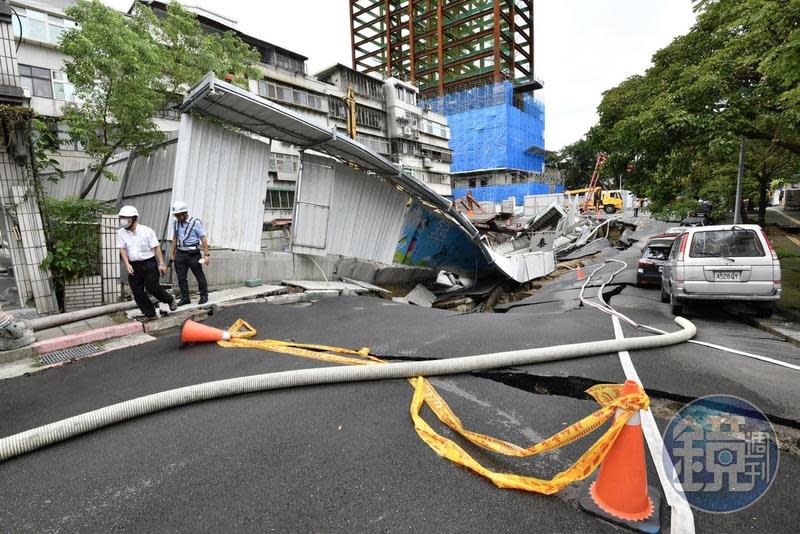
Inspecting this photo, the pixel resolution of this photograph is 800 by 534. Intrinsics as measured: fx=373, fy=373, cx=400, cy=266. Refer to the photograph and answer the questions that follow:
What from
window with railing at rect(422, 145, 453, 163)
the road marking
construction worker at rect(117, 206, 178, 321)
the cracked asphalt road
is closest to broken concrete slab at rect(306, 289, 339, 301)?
construction worker at rect(117, 206, 178, 321)

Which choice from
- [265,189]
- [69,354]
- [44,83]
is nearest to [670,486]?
[69,354]

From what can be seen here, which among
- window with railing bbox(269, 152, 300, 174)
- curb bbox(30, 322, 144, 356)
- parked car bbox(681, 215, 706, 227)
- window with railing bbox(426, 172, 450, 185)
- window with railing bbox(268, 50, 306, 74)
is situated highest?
window with railing bbox(268, 50, 306, 74)

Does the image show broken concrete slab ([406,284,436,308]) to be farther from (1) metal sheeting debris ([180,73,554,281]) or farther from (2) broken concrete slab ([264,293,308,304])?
(2) broken concrete slab ([264,293,308,304])

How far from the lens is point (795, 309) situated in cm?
692

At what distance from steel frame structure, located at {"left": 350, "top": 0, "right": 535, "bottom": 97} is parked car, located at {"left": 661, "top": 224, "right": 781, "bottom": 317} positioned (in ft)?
202

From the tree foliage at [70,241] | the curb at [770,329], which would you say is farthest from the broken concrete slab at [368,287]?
the curb at [770,329]

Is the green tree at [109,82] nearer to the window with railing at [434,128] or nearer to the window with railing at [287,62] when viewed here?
the window with railing at [287,62]

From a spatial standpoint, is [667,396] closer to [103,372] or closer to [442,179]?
[103,372]

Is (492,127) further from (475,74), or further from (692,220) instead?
(692,220)

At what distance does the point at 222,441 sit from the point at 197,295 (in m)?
5.01

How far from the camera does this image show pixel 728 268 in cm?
649

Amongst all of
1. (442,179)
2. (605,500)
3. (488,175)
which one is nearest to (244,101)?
(605,500)

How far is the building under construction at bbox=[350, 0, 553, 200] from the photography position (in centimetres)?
5959
